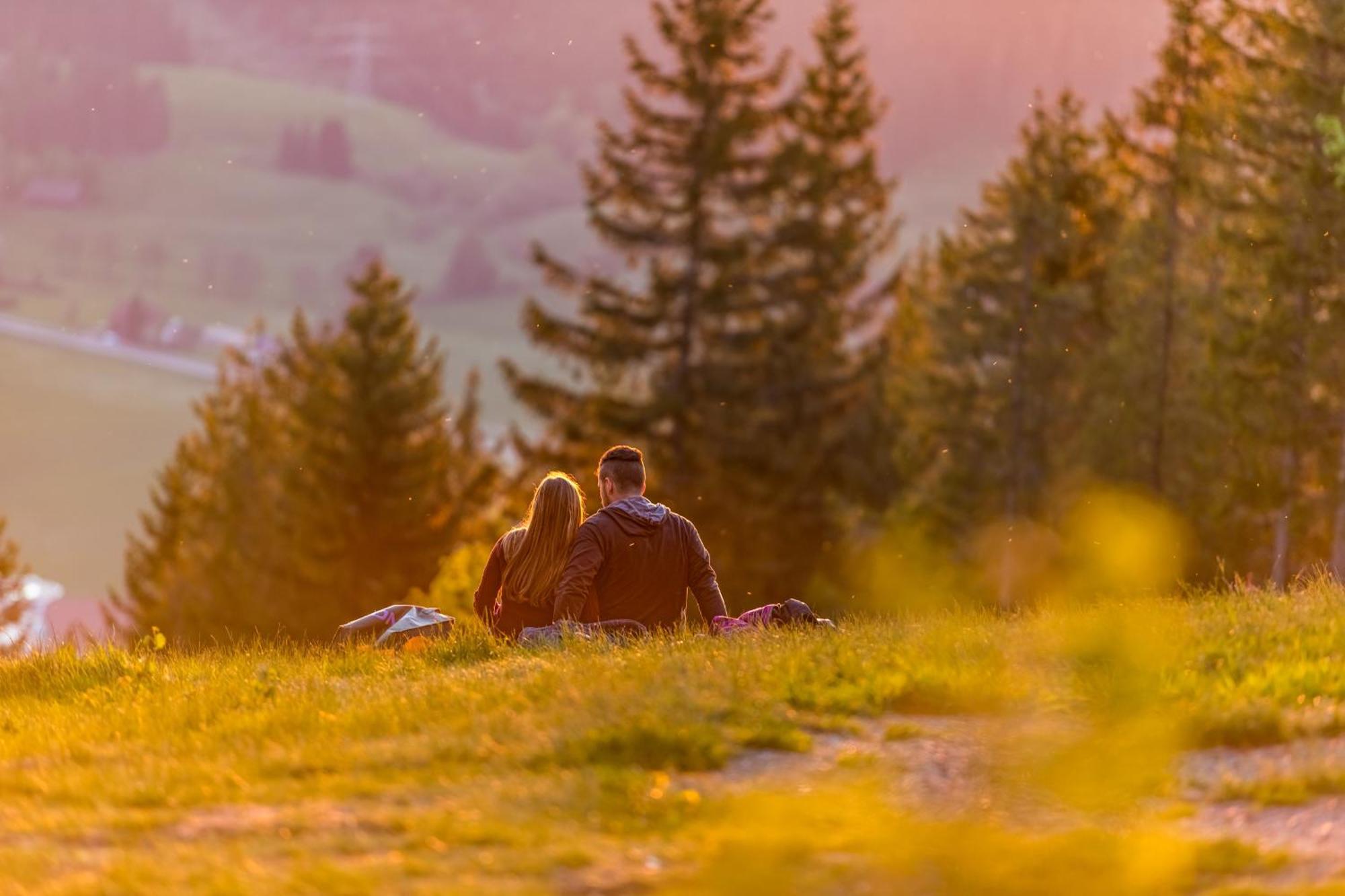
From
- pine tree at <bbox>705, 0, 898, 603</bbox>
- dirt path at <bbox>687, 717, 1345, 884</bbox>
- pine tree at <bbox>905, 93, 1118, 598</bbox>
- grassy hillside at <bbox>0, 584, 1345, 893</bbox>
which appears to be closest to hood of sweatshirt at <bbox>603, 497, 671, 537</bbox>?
grassy hillside at <bbox>0, 584, 1345, 893</bbox>

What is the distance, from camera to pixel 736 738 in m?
6.96

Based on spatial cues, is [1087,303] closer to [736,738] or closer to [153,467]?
[736,738]

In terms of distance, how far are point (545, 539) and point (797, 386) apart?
34475mm

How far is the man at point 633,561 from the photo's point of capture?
9.91m

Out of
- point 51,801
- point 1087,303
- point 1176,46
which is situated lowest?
point 51,801

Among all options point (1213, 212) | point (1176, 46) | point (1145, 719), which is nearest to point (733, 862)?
point (1145, 719)

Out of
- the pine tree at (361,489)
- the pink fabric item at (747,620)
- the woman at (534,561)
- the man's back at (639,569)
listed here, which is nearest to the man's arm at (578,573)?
the man's back at (639,569)

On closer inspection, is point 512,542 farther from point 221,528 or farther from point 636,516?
point 221,528

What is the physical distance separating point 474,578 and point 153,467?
46060 mm

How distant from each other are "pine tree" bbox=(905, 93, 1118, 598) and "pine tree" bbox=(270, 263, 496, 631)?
16872 mm

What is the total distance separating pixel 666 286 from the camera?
4128cm

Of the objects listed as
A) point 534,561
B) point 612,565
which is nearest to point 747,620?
point 612,565

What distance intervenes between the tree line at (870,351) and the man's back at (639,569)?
23256 millimetres

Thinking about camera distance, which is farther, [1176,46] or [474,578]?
[1176,46]
